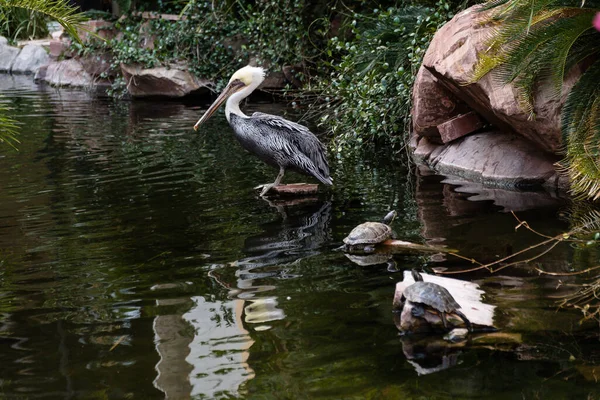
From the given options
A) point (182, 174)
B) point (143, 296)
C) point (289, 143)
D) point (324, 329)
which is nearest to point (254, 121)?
point (289, 143)

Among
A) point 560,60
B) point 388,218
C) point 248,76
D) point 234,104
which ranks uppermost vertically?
point 560,60

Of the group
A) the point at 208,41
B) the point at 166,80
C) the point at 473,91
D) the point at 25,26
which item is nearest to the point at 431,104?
the point at 473,91

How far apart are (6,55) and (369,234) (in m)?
19.3

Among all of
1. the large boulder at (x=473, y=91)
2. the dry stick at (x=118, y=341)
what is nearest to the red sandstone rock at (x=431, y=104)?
the large boulder at (x=473, y=91)

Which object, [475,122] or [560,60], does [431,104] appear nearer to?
[475,122]

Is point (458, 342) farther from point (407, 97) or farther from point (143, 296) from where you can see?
point (407, 97)

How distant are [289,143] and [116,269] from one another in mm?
2941

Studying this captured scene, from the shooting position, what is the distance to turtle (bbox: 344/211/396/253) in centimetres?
611

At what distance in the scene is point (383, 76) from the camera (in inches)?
420

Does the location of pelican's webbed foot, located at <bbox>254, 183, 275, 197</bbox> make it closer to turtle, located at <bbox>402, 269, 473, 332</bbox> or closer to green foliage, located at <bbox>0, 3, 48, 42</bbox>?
turtle, located at <bbox>402, 269, 473, 332</bbox>

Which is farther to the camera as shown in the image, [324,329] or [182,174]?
[182,174]

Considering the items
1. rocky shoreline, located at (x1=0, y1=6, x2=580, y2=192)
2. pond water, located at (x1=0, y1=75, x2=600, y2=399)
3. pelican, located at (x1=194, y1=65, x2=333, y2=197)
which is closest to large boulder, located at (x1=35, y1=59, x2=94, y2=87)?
pond water, located at (x1=0, y1=75, x2=600, y2=399)

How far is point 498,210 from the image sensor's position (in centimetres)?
728

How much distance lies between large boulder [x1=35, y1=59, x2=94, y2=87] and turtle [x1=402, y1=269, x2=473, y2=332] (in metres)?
15.3
